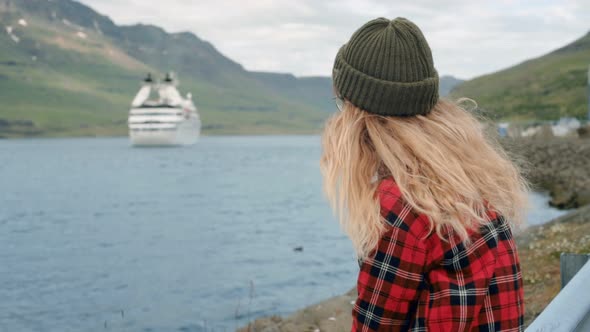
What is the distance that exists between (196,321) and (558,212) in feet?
59.8

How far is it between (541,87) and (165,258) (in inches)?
3255

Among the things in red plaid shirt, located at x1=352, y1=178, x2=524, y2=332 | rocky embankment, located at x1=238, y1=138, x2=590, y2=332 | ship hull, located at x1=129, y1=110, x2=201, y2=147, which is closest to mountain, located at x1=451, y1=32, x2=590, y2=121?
rocky embankment, located at x1=238, y1=138, x2=590, y2=332

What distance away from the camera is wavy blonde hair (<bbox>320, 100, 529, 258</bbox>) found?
2188 mm

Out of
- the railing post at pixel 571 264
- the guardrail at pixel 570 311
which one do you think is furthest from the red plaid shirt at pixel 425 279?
the railing post at pixel 571 264

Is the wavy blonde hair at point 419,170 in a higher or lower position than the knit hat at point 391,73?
lower

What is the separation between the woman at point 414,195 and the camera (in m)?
2.14

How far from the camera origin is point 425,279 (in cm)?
217

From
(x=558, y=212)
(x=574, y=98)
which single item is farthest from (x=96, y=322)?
(x=574, y=98)

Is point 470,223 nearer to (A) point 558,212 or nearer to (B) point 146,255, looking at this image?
(B) point 146,255

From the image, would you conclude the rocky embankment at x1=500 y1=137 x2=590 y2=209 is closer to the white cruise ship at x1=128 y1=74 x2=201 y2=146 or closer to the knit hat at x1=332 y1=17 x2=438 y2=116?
the knit hat at x1=332 y1=17 x2=438 y2=116

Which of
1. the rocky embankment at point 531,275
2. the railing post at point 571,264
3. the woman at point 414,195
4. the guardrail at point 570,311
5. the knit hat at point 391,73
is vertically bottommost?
Result: the rocky embankment at point 531,275

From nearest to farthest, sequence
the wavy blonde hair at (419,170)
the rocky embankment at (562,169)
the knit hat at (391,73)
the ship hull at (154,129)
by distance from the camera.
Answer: the wavy blonde hair at (419,170), the knit hat at (391,73), the rocky embankment at (562,169), the ship hull at (154,129)

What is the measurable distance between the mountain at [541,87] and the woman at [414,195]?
6098cm

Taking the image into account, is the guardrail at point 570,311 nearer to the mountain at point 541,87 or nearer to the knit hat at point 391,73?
the knit hat at point 391,73
